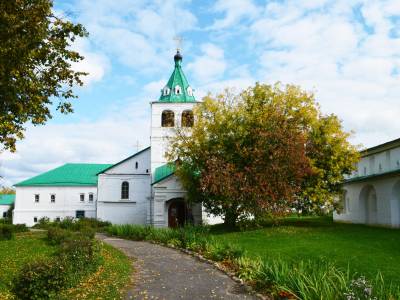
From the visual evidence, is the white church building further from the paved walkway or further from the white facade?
the white facade

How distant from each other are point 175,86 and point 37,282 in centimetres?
3211

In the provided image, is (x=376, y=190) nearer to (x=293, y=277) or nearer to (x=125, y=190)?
(x=293, y=277)

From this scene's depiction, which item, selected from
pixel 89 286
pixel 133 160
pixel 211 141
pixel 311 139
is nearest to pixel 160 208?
pixel 133 160

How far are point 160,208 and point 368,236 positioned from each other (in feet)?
61.3

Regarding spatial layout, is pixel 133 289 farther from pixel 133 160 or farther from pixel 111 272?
pixel 133 160

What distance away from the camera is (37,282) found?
29.6 ft

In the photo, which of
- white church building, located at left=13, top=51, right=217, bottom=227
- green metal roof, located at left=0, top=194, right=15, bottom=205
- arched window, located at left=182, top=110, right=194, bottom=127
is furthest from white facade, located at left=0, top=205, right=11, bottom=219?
arched window, located at left=182, top=110, right=194, bottom=127

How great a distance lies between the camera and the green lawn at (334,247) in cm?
1288

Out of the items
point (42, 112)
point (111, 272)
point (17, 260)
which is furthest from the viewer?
point (17, 260)

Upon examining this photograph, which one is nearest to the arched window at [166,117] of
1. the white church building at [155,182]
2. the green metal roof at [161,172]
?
the white church building at [155,182]

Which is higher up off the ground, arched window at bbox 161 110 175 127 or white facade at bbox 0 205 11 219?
arched window at bbox 161 110 175 127

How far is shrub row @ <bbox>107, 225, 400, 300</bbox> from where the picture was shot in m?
7.34

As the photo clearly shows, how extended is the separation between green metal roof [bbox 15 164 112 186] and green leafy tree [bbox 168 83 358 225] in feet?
87.5

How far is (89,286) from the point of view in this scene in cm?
1054
